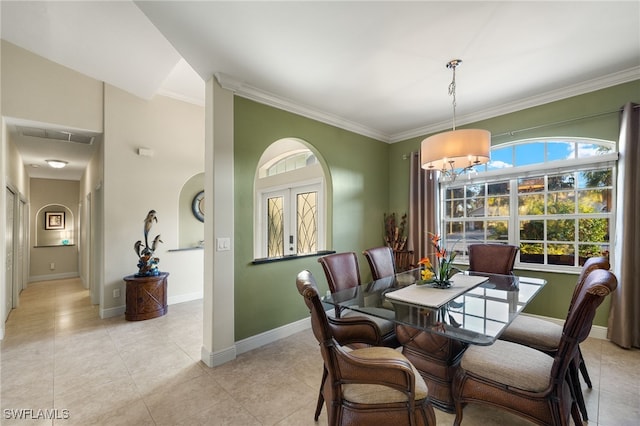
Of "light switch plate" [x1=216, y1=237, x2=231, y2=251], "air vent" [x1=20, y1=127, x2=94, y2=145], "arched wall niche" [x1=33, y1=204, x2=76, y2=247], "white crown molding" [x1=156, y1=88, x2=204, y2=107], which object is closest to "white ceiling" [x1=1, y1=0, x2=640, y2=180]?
"white crown molding" [x1=156, y1=88, x2=204, y2=107]

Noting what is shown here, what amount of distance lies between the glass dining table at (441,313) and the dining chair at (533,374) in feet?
0.67

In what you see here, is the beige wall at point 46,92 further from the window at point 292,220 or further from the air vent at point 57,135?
the window at point 292,220

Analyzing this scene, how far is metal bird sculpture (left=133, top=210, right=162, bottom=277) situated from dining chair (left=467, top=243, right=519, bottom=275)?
4.37 meters

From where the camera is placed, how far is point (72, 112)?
147 inches

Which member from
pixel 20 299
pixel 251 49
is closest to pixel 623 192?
pixel 251 49

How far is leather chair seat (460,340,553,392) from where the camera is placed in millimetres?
1451

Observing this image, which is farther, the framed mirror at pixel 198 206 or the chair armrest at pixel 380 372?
the framed mirror at pixel 198 206

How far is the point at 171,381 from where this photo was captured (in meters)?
2.31

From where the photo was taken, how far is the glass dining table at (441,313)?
5.18 ft

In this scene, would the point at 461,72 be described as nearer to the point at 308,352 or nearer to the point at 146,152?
the point at 308,352

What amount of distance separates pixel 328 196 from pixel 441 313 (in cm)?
240

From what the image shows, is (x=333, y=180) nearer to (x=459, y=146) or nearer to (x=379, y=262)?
(x=379, y=262)

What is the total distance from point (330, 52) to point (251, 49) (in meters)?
0.68

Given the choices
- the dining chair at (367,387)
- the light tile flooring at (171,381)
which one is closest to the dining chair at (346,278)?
the light tile flooring at (171,381)
